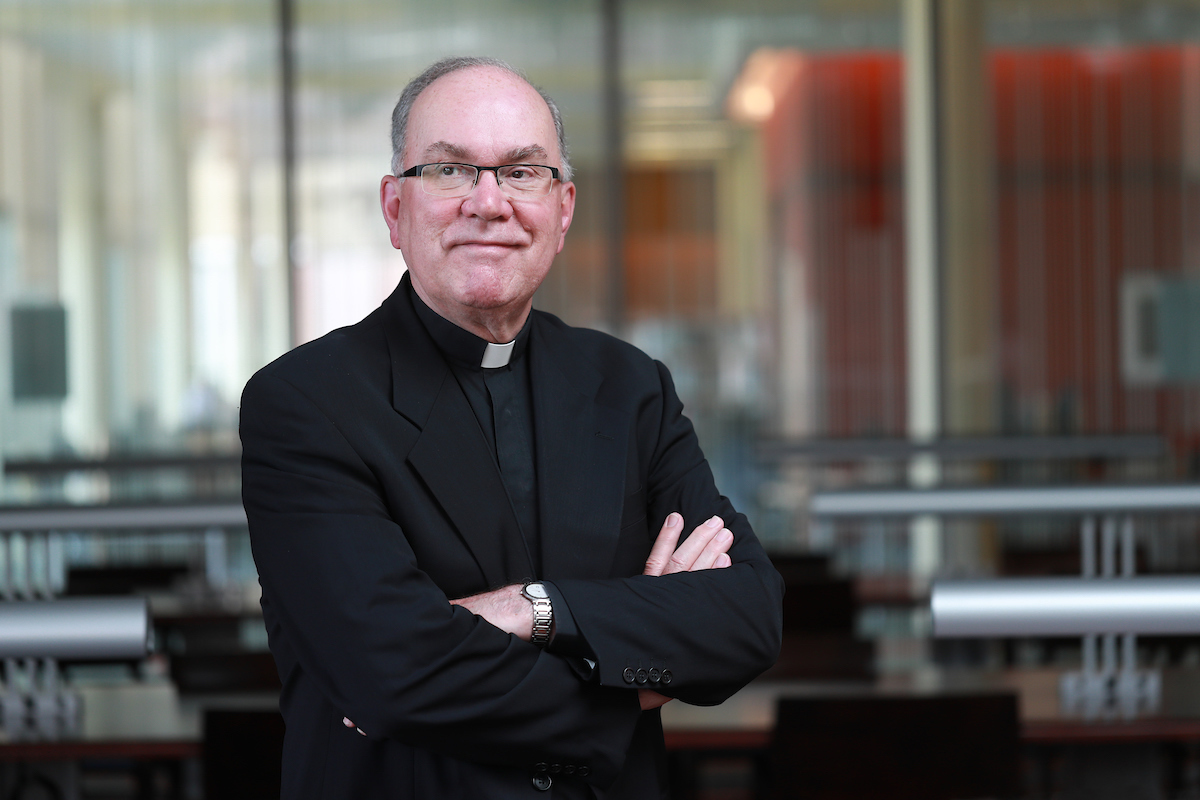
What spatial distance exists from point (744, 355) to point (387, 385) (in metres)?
5.67

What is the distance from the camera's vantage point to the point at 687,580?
1512mm

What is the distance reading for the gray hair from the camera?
151 cm

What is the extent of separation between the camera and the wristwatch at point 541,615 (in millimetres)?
1411

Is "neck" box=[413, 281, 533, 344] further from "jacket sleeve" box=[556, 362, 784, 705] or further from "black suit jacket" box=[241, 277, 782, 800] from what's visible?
"jacket sleeve" box=[556, 362, 784, 705]

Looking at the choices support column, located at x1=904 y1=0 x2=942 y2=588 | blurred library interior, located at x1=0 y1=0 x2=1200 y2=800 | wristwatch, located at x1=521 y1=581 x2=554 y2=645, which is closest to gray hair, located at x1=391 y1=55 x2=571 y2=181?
wristwatch, located at x1=521 y1=581 x2=554 y2=645

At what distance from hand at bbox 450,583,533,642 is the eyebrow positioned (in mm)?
467

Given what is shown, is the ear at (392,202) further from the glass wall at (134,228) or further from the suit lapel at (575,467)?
the glass wall at (134,228)

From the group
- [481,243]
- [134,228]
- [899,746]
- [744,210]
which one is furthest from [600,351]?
[134,228]

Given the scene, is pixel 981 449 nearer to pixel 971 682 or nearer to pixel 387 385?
pixel 971 682

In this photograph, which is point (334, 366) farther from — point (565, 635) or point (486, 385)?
point (565, 635)

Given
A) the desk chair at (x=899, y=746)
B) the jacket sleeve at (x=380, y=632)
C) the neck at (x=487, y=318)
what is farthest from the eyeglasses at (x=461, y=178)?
the desk chair at (x=899, y=746)

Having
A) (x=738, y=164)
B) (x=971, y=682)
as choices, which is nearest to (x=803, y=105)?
(x=738, y=164)

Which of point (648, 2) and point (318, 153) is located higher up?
point (648, 2)

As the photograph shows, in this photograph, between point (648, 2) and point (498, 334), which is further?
point (648, 2)
